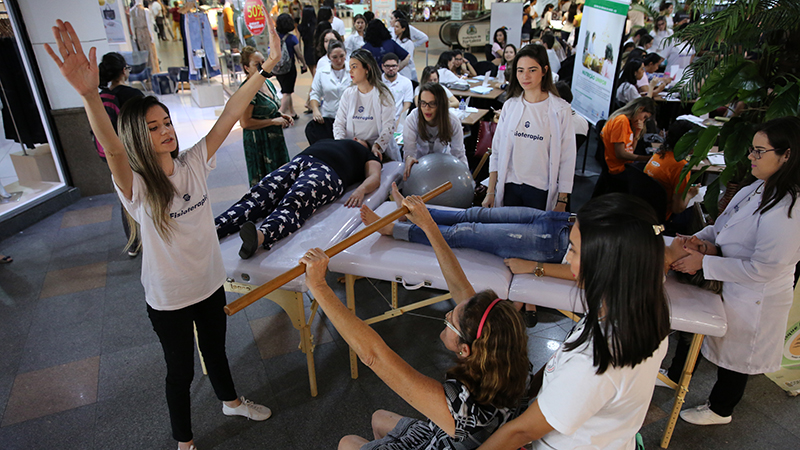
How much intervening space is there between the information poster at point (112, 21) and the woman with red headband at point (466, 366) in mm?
5723

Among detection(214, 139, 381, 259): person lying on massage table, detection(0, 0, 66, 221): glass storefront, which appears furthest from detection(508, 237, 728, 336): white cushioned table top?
detection(0, 0, 66, 221): glass storefront

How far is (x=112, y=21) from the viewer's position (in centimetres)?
579

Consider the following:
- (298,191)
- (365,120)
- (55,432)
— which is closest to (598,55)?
(365,120)

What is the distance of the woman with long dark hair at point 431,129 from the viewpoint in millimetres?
3482

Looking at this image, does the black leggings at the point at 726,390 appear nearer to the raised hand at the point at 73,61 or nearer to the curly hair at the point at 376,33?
the raised hand at the point at 73,61

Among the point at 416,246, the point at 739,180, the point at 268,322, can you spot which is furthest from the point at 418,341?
the point at 739,180

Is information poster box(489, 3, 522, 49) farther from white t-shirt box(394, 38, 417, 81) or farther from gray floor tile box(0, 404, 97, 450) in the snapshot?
gray floor tile box(0, 404, 97, 450)

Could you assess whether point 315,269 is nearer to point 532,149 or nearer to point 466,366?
point 466,366

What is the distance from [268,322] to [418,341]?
100 cm

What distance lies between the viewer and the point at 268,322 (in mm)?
3164

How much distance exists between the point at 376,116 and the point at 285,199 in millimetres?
1323

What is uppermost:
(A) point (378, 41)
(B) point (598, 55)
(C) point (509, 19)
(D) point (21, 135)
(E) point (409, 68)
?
(C) point (509, 19)

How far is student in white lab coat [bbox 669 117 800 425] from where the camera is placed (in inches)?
73.6

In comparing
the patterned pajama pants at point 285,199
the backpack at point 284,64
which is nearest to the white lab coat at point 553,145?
the patterned pajama pants at point 285,199
